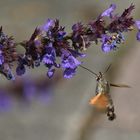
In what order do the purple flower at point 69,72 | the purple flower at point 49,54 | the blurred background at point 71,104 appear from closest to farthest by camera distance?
the purple flower at point 49,54 → the purple flower at point 69,72 → the blurred background at point 71,104

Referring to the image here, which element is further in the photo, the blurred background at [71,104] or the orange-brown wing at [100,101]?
the blurred background at [71,104]

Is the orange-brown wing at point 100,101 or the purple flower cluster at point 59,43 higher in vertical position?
the purple flower cluster at point 59,43

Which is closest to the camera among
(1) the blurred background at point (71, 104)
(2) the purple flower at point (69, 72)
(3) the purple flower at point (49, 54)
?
(3) the purple flower at point (49, 54)

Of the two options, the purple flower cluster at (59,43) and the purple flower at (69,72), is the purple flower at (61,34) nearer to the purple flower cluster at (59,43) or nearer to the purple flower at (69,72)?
the purple flower cluster at (59,43)

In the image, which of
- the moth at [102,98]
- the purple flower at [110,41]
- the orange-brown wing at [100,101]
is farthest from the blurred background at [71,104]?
the purple flower at [110,41]

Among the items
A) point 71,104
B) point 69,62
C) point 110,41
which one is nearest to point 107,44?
point 110,41

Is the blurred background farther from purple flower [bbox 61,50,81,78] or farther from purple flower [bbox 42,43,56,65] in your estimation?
purple flower [bbox 42,43,56,65]

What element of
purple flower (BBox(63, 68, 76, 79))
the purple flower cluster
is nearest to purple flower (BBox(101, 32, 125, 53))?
the purple flower cluster
